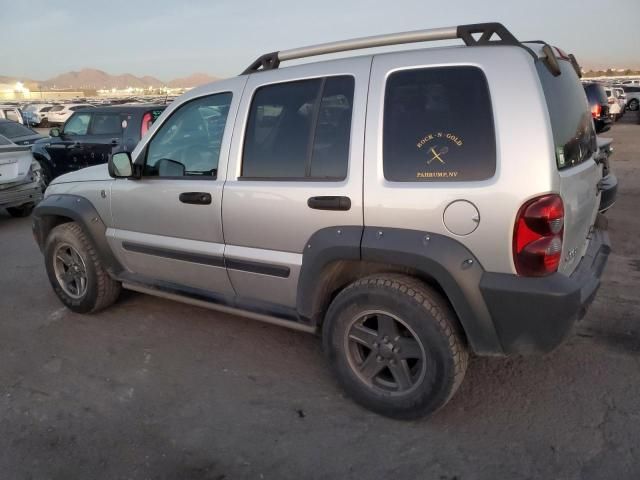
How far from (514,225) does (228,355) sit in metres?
2.23

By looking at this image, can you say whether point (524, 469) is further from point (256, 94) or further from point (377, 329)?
point (256, 94)

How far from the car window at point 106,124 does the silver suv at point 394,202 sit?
21.4ft

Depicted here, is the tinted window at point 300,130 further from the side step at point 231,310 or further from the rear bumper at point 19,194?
the rear bumper at point 19,194

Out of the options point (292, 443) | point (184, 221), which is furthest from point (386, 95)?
point (292, 443)

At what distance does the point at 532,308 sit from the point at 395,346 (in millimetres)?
760

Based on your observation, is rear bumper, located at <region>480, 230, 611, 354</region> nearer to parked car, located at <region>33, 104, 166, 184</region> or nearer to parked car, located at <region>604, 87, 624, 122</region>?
parked car, located at <region>33, 104, 166, 184</region>

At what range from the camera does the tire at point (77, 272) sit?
432 centimetres

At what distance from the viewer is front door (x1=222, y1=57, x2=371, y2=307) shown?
285 cm

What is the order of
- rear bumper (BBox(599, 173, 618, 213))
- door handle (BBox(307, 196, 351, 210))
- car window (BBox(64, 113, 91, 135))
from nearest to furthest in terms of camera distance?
door handle (BBox(307, 196, 351, 210)) < rear bumper (BBox(599, 173, 618, 213)) < car window (BBox(64, 113, 91, 135))

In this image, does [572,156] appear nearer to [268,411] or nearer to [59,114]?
[268,411]

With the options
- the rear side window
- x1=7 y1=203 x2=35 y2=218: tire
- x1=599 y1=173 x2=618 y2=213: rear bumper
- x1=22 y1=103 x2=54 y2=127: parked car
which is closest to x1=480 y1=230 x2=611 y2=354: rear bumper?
the rear side window

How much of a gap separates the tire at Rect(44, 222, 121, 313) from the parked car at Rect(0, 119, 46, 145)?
9.07 meters

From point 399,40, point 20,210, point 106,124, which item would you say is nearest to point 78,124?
point 106,124

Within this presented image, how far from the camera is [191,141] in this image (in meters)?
3.69
